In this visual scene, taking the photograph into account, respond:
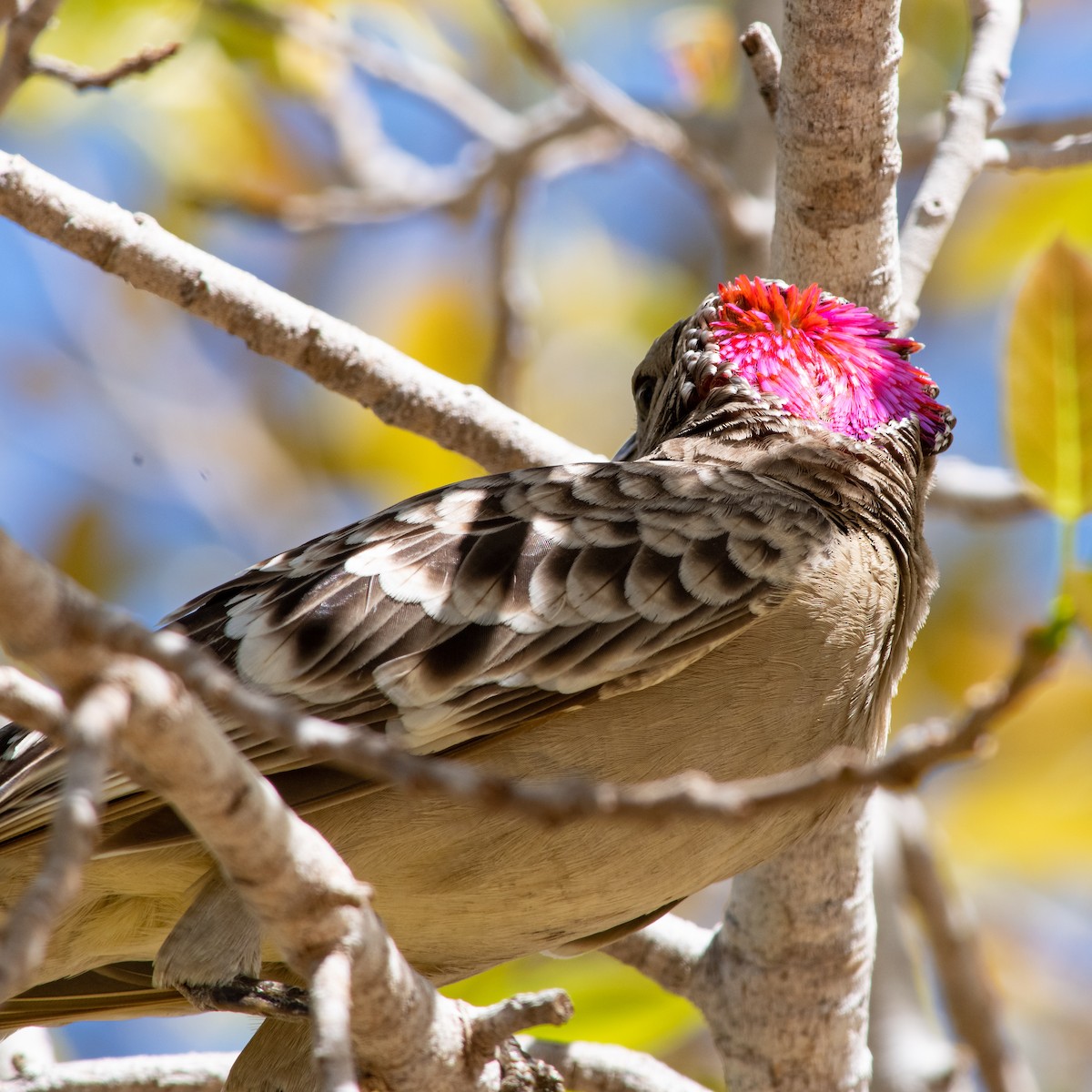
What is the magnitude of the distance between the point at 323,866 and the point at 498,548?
3.96 ft

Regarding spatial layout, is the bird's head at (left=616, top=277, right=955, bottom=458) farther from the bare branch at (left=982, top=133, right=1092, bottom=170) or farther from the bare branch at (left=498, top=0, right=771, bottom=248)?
the bare branch at (left=498, top=0, right=771, bottom=248)

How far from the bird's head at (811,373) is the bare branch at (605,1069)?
174 cm

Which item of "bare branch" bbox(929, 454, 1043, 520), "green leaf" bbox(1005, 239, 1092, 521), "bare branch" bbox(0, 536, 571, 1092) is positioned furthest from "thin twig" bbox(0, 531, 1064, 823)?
"bare branch" bbox(929, 454, 1043, 520)

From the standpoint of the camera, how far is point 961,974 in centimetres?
485

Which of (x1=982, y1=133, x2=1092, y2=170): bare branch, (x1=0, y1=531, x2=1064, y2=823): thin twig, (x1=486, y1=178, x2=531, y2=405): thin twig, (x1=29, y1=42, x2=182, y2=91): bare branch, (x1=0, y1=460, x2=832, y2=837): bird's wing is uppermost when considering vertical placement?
(x1=486, y1=178, x2=531, y2=405): thin twig

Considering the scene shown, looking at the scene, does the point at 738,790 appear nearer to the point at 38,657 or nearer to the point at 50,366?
the point at 38,657

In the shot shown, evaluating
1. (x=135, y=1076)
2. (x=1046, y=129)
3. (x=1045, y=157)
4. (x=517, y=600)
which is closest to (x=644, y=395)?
(x=1045, y=157)

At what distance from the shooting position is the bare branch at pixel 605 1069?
12.3 feet

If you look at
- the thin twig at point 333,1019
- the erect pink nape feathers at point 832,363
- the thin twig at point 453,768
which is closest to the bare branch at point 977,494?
the erect pink nape feathers at point 832,363

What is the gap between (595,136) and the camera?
666cm

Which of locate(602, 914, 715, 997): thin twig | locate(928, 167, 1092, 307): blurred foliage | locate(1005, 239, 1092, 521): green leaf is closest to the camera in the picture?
locate(1005, 239, 1092, 521): green leaf

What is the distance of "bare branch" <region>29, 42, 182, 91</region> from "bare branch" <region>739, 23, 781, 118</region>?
5.26 feet

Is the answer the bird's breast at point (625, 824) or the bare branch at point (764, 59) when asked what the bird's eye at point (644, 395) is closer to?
the bare branch at point (764, 59)

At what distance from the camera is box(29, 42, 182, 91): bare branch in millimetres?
3518
